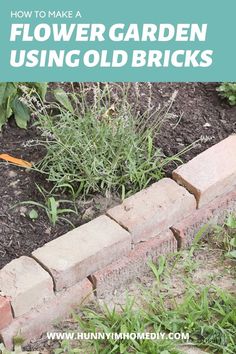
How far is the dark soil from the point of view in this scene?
2.73 meters

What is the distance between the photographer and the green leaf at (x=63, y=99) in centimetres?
303

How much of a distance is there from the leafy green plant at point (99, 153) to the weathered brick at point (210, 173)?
10 cm

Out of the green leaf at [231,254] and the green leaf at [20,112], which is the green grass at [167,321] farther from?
the green leaf at [20,112]

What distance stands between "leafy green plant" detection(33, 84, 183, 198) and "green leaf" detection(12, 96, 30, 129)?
0.12m

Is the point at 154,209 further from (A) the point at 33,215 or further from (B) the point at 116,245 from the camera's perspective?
(A) the point at 33,215

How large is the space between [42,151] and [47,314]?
0.72 meters

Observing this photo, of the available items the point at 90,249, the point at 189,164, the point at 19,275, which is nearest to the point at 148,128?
the point at 189,164

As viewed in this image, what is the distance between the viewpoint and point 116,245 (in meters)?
2.64

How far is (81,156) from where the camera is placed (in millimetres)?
2816

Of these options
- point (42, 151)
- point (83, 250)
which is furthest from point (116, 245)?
point (42, 151)

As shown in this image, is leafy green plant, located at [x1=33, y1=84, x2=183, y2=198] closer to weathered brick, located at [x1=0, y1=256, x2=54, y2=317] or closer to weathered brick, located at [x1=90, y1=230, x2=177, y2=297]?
weathered brick, located at [x1=90, y1=230, x2=177, y2=297]

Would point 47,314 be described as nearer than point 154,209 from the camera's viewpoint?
Yes

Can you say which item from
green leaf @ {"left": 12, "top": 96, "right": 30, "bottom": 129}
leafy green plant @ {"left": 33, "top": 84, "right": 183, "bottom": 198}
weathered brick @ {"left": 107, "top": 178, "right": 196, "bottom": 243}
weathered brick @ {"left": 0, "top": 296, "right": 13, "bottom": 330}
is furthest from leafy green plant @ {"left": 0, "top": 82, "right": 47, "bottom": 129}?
weathered brick @ {"left": 0, "top": 296, "right": 13, "bottom": 330}

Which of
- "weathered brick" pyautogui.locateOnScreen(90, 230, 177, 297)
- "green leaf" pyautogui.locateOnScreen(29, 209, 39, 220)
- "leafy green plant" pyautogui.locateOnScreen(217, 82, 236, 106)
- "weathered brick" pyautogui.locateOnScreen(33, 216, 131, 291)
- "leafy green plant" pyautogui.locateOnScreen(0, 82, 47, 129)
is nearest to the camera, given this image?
"weathered brick" pyautogui.locateOnScreen(33, 216, 131, 291)
